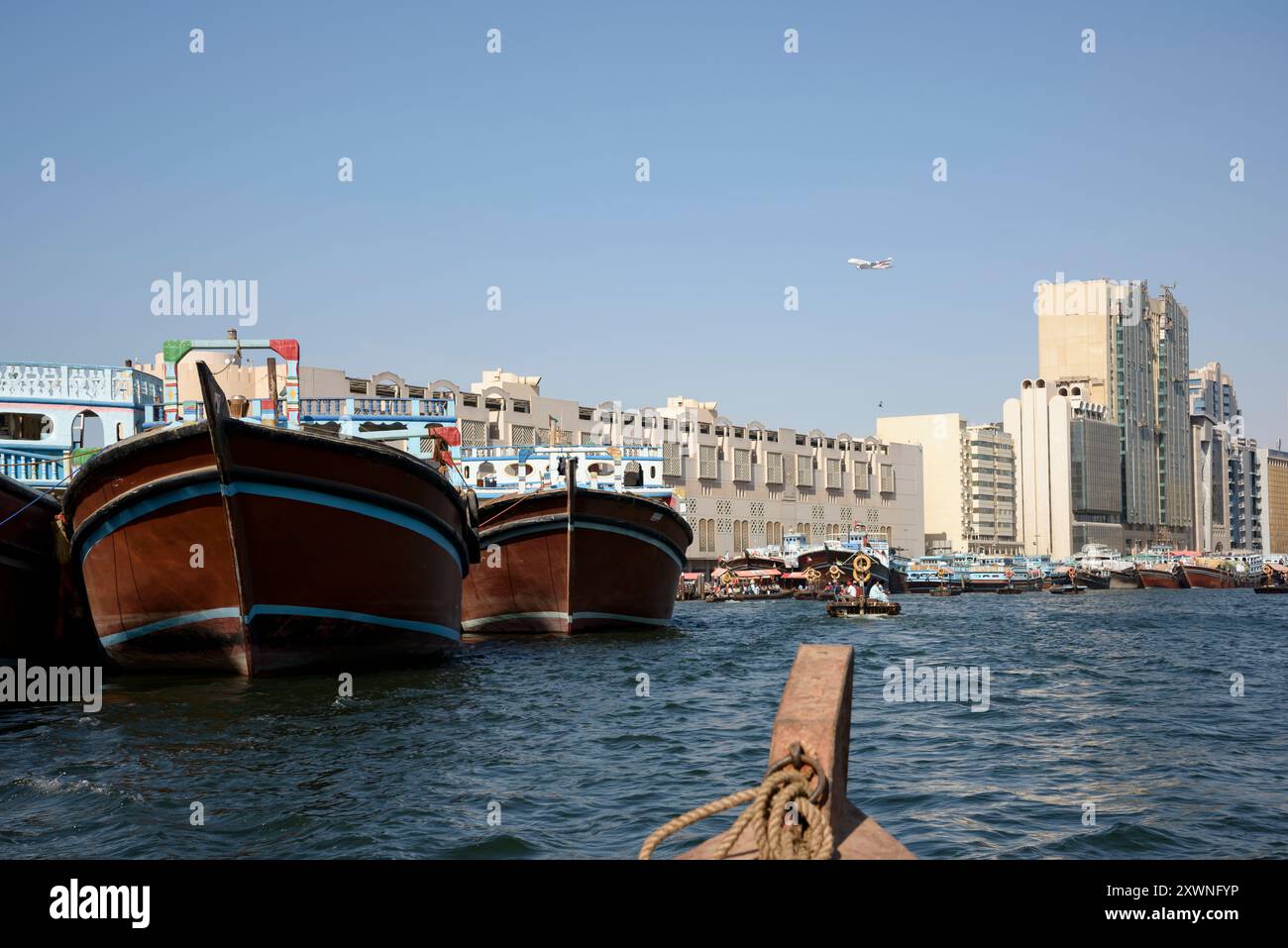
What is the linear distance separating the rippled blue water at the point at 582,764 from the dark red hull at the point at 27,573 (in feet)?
6.92

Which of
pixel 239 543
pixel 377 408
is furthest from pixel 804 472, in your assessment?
pixel 239 543

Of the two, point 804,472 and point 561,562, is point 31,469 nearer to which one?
point 561,562

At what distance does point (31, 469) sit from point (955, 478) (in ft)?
472

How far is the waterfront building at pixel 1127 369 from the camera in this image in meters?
183

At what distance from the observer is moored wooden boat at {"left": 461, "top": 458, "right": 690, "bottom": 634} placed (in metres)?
29.6

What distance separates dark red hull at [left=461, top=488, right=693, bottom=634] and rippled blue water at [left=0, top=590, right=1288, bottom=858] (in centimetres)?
666

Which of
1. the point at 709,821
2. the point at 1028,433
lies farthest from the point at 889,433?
the point at 709,821

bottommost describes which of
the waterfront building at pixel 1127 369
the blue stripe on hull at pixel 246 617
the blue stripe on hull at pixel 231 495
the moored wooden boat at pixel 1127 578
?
the moored wooden boat at pixel 1127 578

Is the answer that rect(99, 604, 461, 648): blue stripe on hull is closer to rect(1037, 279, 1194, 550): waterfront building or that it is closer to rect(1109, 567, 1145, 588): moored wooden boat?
rect(1109, 567, 1145, 588): moored wooden boat

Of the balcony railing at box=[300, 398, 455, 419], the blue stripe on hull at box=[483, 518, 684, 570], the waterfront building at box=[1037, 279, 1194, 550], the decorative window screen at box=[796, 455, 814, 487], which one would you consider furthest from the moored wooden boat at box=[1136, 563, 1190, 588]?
the balcony railing at box=[300, 398, 455, 419]

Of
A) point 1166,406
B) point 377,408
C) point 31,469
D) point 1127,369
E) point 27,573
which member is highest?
point 1127,369

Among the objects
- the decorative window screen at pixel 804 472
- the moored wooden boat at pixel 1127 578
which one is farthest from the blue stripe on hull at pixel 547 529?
the moored wooden boat at pixel 1127 578

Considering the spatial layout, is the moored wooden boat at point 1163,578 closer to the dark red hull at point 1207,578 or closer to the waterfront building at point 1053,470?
the dark red hull at point 1207,578

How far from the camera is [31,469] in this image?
2544cm
